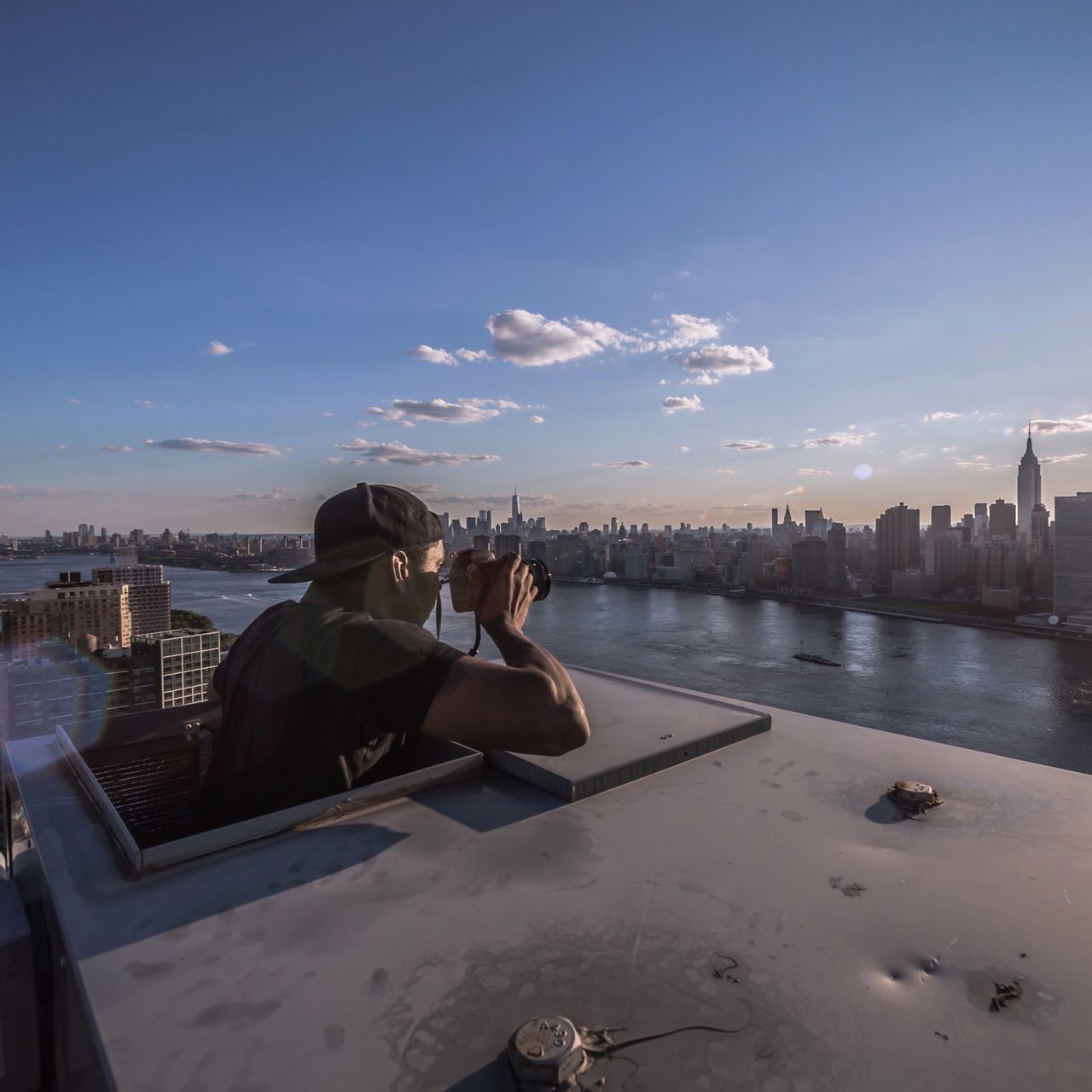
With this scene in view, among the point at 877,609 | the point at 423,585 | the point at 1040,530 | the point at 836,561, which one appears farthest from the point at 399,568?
the point at 1040,530

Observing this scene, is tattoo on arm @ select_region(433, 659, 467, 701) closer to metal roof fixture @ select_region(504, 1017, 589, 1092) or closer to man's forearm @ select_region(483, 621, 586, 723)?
man's forearm @ select_region(483, 621, 586, 723)

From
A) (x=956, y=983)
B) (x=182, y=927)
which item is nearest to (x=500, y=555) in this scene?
(x=182, y=927)

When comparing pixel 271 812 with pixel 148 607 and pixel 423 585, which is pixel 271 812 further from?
pixel 148 607

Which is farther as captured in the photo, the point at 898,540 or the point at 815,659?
the point at 898,540

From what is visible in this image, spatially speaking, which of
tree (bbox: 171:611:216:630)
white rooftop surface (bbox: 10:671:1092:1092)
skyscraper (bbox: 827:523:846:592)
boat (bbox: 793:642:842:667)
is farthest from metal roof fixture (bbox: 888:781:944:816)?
skyscraper (bbox: 827:523:846:592)

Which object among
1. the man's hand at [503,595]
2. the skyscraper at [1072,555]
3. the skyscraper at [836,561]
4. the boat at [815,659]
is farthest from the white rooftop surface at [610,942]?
the skyscraper at [836,561]

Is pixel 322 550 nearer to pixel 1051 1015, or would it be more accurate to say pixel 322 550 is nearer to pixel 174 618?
pixel 1051 1015

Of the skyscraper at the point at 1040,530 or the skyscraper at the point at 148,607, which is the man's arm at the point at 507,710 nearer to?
the skyscraper at the point at 148,607
